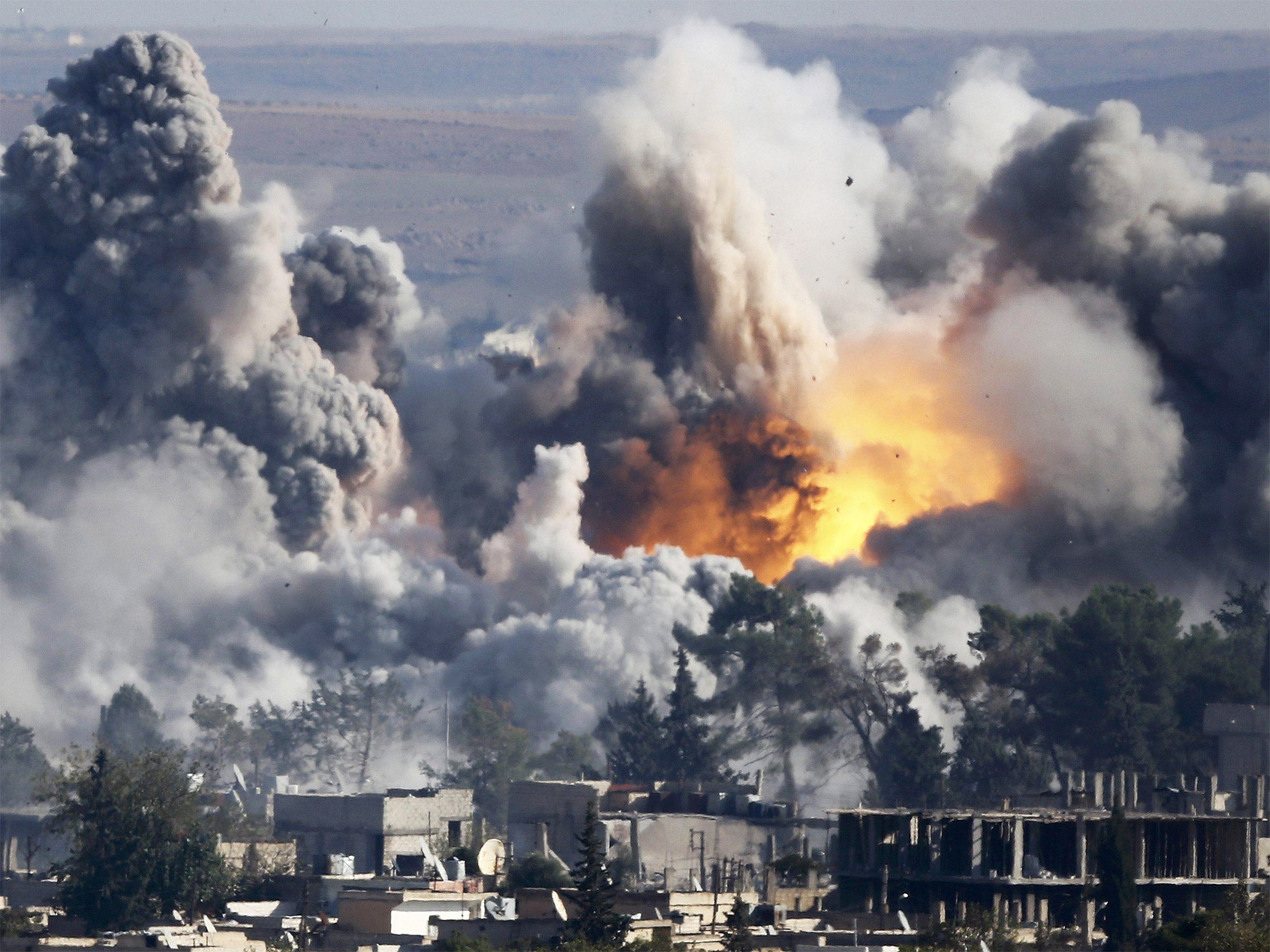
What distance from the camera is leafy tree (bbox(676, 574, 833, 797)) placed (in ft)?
372

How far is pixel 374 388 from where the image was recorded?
141000 millimetres

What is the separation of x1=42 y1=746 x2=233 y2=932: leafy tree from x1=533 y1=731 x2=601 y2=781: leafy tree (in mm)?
35563

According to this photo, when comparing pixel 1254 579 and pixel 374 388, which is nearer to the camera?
pixel 1254 579

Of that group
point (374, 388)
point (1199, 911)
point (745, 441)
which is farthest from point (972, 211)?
point (1199, 911)

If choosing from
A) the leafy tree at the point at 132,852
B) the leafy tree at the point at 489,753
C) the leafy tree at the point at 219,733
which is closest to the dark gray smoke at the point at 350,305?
the leafy tree at the point at 219,733

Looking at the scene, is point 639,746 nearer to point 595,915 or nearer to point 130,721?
point 130,721

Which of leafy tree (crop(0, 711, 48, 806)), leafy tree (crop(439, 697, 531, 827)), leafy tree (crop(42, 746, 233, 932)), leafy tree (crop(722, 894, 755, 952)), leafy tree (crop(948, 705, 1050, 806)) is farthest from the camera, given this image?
leafy tree (crop(0, 711, 48, 806))

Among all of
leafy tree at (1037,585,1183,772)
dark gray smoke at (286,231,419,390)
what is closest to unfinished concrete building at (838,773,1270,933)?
leafy tree at (1037,585,1183,772)

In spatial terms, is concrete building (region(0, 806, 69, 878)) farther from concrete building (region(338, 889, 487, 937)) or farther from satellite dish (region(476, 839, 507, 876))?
concrete building (region(338, 889, 487, 937))

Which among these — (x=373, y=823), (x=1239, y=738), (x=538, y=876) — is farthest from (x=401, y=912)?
(x=1239, y=738)

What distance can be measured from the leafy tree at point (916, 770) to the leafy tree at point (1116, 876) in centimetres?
2633

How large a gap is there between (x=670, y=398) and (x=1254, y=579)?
25.6m

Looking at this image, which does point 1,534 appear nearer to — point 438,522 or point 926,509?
point 438,522

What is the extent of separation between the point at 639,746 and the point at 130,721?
25823 mm
